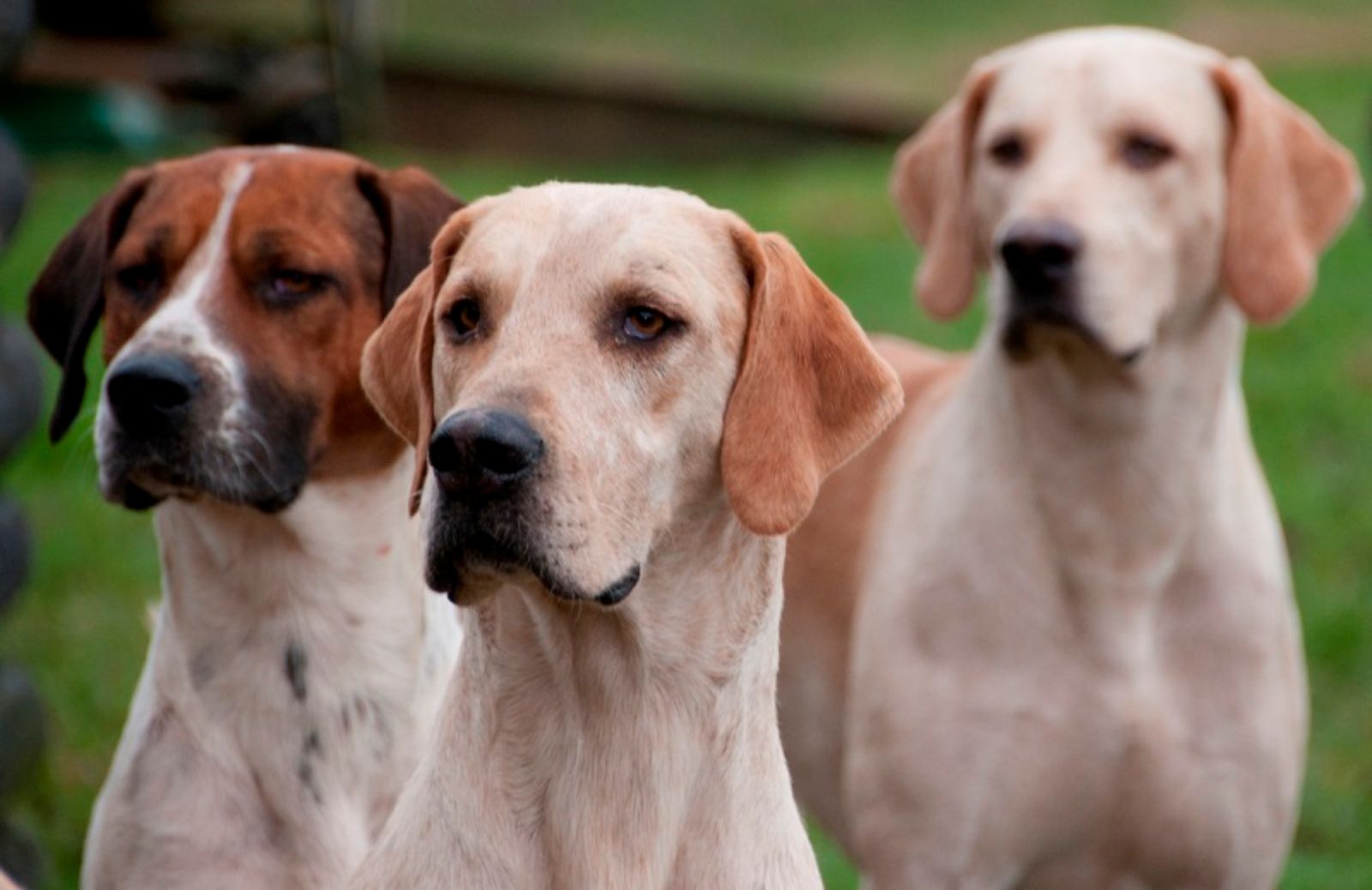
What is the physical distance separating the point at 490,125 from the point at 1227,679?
1340cm

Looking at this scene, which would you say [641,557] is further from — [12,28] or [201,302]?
[12,28]

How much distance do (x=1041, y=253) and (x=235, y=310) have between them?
1.79 m

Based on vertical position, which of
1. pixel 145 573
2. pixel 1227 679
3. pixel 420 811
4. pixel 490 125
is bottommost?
pixel 490 125

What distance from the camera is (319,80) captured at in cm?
1224

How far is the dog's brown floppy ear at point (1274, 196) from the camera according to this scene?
213 inches

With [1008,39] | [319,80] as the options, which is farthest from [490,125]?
[1008,39]

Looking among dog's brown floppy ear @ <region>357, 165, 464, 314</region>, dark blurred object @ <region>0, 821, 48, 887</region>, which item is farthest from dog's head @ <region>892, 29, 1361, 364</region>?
dark blurred object @ <region>0, 821, 48, 887</region>

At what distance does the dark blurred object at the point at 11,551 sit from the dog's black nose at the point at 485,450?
9.75 feet

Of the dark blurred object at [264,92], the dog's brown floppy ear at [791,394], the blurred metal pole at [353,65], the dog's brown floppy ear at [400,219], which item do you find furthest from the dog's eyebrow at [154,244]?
the blurred metal pole at [353,65]

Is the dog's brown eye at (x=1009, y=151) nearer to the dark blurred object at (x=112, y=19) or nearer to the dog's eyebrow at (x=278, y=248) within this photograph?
the dog's eyebrow at (x=278, y=248)

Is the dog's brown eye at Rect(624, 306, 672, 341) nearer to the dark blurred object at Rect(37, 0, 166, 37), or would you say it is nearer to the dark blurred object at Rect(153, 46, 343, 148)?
the dark blurred object at Rect(153, 46, 343, 148)

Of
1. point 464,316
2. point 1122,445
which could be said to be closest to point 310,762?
point 464,316

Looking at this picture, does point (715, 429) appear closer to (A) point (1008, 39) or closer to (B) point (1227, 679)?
(B) point (1227, 679)

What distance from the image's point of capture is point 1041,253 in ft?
17.2
